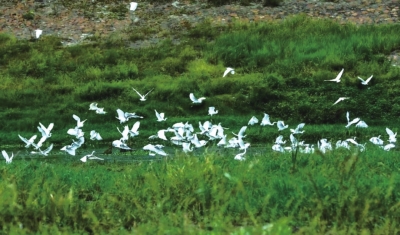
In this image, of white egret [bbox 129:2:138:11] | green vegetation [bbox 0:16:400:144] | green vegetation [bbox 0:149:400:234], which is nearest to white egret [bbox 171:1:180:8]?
white egret [bbox 129:2:138:11]

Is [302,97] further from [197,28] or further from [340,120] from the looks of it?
[197,28]

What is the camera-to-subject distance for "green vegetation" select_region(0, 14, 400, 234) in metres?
3.48

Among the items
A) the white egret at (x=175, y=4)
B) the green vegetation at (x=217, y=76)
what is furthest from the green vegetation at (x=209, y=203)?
the white egret at (x=175, y=4)

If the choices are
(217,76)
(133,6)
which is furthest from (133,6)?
(217,76)

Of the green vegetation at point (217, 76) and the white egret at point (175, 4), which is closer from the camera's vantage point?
the green vegetation at point (217, 76)

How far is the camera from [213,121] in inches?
425

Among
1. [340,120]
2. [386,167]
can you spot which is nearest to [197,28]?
[340,120]

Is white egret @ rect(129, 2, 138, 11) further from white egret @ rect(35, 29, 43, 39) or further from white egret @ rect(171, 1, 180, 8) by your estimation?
white egret @ rect(35, 29, 43, 39)

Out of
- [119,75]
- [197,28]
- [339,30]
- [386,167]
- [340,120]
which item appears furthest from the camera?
[197,28]

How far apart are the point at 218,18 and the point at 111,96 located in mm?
5158

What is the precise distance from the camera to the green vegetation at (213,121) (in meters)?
3.48

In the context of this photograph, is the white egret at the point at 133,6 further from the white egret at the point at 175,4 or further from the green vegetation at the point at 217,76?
the green vegetation at the point at 217,76

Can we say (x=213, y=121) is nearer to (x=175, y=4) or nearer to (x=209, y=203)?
(x=209, y=203)

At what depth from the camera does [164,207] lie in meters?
3.72
